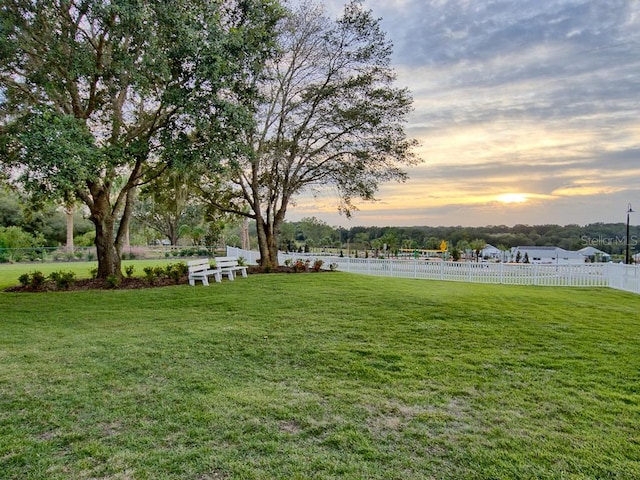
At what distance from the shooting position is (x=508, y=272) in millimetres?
12539

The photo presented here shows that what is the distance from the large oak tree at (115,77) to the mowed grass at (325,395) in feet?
11.1

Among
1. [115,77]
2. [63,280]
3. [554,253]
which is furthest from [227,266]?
[554,253]

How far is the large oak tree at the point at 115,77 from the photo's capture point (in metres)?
7.71

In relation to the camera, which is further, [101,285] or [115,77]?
[101,285]

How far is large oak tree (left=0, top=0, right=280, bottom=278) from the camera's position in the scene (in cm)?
771

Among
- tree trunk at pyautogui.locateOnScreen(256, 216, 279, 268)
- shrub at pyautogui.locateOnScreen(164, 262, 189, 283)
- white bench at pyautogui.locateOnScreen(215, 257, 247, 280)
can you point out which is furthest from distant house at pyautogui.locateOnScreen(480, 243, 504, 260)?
shrub at pyautogui.locateOnScreen(164, 262, 189, 283)

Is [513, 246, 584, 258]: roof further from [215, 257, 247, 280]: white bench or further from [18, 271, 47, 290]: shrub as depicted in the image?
[18, 271, 47, 290]: shrub

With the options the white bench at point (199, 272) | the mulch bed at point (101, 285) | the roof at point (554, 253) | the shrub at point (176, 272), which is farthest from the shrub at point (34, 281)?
the roof at point (554, 253)

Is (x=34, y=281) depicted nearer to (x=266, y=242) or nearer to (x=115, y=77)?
(x=115, y=77)

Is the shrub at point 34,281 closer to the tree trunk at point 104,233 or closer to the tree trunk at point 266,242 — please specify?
the tree trunk at point 104,233

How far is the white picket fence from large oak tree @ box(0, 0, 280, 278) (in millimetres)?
7530

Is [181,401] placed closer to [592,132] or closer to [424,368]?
[424,368]

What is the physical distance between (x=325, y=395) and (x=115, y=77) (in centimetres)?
915

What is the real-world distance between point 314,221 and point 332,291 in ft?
135
